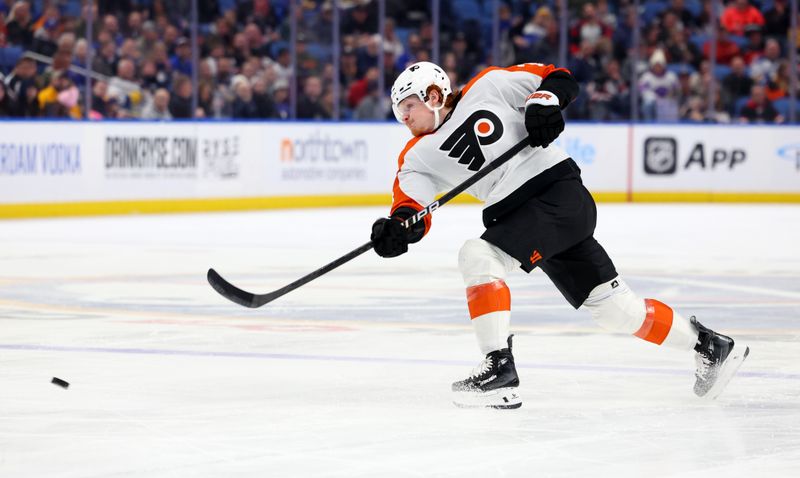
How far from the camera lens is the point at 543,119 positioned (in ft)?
12.7

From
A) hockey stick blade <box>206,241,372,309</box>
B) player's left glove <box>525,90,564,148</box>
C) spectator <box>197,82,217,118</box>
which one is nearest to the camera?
player's left glove <box>525,90,564,148</box>

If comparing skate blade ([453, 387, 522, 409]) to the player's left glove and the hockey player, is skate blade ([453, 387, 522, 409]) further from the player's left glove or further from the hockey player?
the player's left glove

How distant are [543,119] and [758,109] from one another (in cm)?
1242

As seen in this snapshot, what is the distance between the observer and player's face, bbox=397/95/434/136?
4031 millimetres

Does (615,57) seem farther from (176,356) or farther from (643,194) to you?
(176,356)

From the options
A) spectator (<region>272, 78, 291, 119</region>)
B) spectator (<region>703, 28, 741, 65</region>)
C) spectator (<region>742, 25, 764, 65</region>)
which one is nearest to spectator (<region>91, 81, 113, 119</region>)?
spectator (<region>272, 78, 291, 119</region>)

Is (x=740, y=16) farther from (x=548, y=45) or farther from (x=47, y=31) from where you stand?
(x=47, y=31)

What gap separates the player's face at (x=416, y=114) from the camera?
4.03 meters

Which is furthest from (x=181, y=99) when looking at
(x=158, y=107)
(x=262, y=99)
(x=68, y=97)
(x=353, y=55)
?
(x=353, y=55)

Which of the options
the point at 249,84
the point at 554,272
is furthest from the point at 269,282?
the point at 249,84

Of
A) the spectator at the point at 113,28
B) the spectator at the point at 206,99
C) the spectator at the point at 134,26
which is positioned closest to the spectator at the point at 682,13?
the spectator at the point at 206,99

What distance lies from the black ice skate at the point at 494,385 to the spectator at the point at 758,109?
486 inches

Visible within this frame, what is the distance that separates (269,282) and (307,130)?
6764 millimetres

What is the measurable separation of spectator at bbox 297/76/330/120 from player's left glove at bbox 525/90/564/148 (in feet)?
33.7
